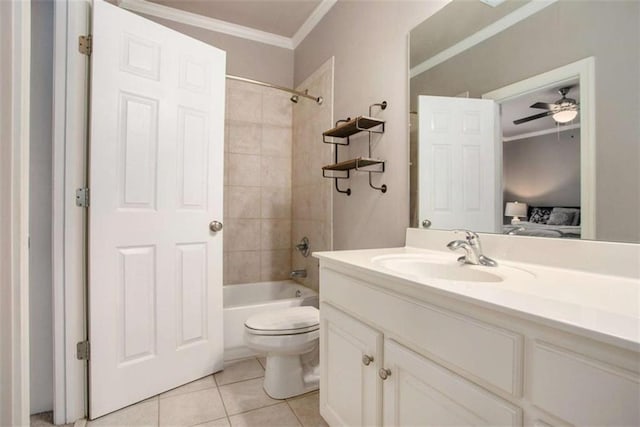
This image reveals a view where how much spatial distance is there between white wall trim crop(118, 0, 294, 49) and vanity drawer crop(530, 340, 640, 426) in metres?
2.90

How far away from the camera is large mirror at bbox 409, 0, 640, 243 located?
2.84ft

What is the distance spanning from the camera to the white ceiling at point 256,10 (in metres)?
2.27

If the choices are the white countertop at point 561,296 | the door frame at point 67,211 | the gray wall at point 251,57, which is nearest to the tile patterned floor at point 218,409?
the door frame at point 67,211

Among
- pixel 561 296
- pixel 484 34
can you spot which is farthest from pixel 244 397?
pixel 484 34

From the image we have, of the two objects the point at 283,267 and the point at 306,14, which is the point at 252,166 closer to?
the point at 283,267

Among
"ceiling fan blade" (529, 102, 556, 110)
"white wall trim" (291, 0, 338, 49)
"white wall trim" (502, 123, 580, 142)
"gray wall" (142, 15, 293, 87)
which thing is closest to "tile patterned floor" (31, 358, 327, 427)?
"white wall trim" (502, 123, 580, 142)

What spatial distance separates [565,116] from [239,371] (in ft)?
6.76

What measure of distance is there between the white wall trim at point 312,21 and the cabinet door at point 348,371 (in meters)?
2.09

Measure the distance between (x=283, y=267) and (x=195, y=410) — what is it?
1414 mm

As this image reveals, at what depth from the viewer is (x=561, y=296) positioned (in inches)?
27.0

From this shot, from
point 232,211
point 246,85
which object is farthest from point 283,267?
point 246,85

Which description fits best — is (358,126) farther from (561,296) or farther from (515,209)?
(561,296)

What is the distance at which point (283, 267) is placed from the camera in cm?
284

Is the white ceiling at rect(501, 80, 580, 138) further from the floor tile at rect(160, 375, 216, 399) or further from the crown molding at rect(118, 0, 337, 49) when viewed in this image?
the floor tile at rect(160, 375, 216, 399)
